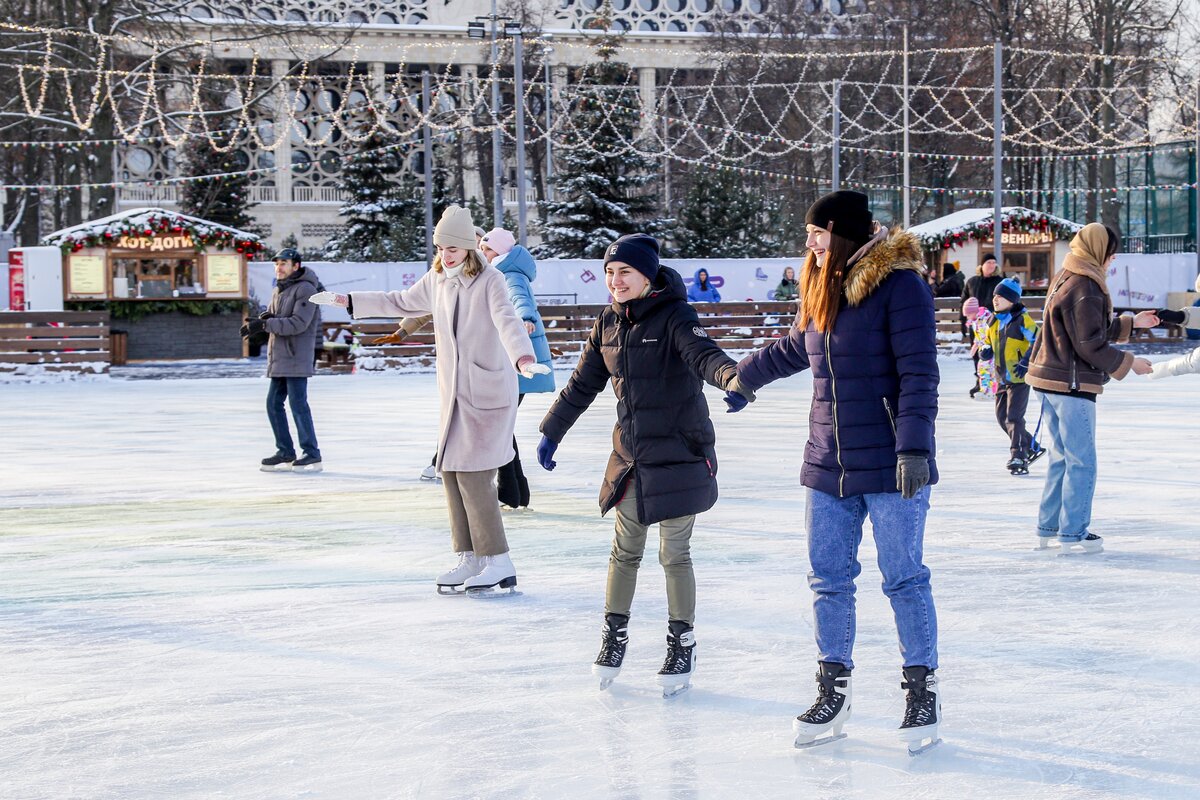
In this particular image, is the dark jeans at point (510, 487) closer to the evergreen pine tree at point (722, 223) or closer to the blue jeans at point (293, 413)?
the blue jeans at point (293, 413)

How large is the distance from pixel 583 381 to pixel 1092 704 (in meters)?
1.75

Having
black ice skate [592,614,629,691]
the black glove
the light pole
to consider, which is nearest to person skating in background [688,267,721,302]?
the light pole

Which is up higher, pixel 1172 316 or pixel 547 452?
pixel 1172 316

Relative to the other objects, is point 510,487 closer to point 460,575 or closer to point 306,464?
point 460,575

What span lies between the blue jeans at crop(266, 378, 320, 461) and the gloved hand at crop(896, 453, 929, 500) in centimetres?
692

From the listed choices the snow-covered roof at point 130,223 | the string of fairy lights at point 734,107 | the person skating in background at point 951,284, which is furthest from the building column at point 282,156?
the person skating in background at point 951,284

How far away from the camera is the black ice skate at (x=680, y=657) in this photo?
4395mm

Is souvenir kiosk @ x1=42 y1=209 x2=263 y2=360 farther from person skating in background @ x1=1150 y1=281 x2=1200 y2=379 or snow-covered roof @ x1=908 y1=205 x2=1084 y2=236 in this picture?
person skating in background @ x1=1150 y1=281 x2=1200 y2=379

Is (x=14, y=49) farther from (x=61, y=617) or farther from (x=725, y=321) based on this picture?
(x=61, y=617)

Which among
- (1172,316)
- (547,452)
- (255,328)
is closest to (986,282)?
(255,328)

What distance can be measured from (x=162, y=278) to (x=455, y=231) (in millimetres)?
20717

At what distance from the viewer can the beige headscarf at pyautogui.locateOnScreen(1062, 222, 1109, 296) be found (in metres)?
6.18

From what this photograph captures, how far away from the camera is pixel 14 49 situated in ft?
78.7

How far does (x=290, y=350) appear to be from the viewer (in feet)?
32.5
